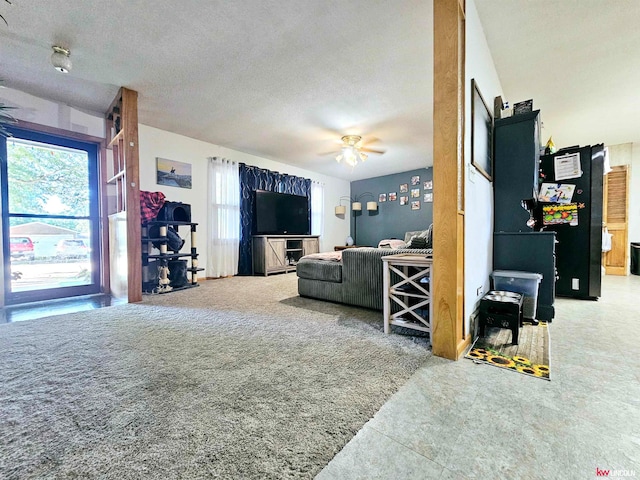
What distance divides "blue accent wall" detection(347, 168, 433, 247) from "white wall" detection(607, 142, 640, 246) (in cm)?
338

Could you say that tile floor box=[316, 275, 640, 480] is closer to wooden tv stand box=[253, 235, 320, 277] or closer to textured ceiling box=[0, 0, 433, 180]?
textured ceiling box=[0, 0, 433, 180]

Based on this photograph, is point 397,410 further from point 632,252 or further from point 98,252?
point 632,252

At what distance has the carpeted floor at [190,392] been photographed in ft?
3.00

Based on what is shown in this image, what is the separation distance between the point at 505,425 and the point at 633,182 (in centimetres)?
658

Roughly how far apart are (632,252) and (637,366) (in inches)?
206

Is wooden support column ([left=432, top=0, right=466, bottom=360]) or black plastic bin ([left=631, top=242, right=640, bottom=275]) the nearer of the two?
wooden support column ([left=432, top=0, right=466, bottom=360])

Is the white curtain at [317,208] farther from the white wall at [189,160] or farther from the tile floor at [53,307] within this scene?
the tile floor at [53,307]

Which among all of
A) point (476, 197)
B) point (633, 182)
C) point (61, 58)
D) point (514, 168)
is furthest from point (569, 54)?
point (61, 58)

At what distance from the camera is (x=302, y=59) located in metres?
2.51

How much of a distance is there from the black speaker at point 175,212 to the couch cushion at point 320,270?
2.09m

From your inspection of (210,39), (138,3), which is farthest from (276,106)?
(138,3)

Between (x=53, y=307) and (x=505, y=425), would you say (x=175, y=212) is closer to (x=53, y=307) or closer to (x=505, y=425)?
(x=53, y=307)

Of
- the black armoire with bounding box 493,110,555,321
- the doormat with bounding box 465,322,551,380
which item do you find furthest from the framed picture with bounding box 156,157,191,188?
the doormat with bounding box 465,322,551,380

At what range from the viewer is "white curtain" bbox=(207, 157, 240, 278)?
4762mm
